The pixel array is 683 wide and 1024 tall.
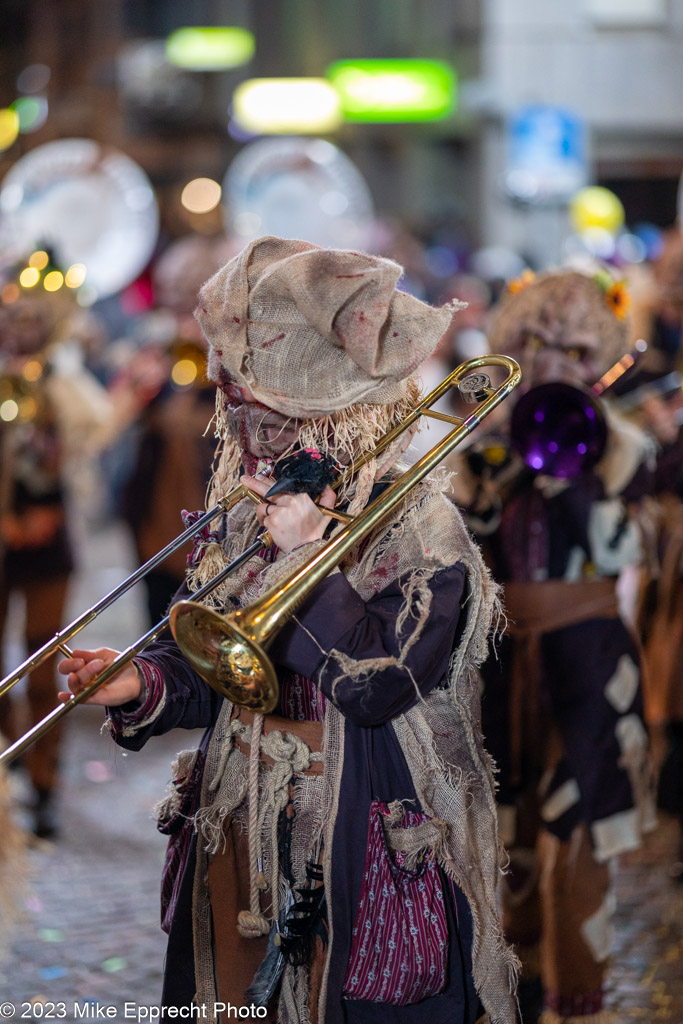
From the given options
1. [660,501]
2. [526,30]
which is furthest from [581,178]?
[660,501]

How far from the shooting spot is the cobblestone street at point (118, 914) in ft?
12.5

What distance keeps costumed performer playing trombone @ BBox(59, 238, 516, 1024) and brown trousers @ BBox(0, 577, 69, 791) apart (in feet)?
9.99

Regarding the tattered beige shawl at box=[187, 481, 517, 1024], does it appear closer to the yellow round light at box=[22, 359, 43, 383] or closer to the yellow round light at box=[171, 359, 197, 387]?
the yellow round light at box=[22, 359, 43, 383]

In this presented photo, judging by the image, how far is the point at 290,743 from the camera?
2432mm

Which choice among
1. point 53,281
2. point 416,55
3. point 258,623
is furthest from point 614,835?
point 416,55

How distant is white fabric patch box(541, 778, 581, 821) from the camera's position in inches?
145

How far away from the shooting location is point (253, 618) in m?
2.13

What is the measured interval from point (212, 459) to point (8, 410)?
2.37 meters

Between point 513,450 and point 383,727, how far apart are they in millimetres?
1673

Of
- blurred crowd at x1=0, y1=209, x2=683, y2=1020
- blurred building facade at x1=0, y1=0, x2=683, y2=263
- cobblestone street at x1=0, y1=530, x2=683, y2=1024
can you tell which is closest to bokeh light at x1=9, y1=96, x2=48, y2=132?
blurred building facade at x1=0, y1=0, x2=683, y2=263

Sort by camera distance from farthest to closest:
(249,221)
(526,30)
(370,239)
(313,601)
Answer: (526,30), (370,239), (249,221), (313,601)

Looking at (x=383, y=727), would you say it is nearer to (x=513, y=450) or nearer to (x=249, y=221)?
(x=513, y=450)

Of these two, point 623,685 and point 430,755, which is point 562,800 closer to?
point 623,685
